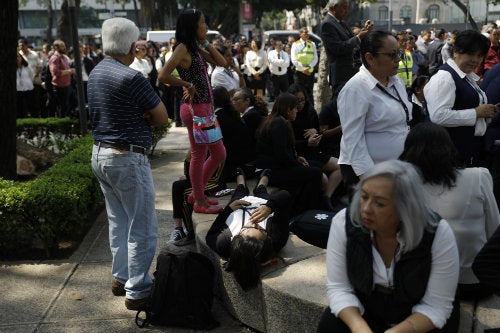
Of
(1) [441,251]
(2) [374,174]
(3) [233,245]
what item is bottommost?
(3) [233,245]

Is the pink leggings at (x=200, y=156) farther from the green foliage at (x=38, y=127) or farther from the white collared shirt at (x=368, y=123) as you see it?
the green foliage at (x=38, y=127)

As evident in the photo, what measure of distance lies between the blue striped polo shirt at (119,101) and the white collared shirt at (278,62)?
10965mm

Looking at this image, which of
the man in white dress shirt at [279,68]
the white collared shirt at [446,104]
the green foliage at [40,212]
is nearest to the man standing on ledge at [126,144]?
the green foliage at [40,212]

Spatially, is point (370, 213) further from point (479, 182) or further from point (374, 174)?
point (479, 182)

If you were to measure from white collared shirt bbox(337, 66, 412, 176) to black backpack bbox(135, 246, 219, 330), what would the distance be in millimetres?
1234

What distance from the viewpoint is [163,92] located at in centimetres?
1282

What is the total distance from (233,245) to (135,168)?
2.68 ft

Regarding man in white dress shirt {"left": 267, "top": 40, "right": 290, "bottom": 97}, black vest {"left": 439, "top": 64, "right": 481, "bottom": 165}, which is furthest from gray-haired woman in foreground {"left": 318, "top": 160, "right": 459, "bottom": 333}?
man in white dress shirt {"left": 267, "top": 40, "right": 290, "bottom": 97}

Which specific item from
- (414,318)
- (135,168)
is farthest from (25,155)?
(414,318)

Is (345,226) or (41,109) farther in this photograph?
(41,109)

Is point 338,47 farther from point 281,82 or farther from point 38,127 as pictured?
point 281,82

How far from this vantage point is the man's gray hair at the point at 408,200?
8.31 feet

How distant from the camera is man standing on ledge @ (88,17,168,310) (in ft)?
12.2

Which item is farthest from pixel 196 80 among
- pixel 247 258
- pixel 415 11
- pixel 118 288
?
pixel 415 11
